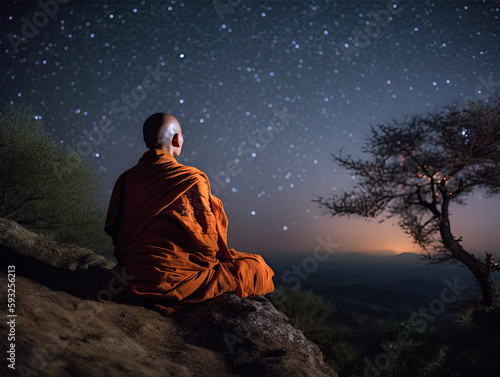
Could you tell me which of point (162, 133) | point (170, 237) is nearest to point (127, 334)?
point (170, 237)

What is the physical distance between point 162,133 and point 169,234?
1201 millimetres

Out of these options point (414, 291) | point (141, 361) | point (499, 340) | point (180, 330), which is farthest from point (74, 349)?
point (414, 291)

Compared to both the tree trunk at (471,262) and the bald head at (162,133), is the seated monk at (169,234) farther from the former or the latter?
the tree trunk at (471,262)

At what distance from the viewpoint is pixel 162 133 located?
3965mm

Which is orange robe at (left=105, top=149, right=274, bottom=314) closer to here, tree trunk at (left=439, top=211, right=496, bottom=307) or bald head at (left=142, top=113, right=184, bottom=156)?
bald head at (left=142, top=113, right=184, bottom=156)

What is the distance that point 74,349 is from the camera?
6.70 ft

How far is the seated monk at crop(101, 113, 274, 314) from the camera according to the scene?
A: 3385 mm

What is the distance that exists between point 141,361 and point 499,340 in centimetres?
1075

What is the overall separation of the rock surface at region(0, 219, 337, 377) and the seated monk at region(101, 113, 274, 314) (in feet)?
0.58

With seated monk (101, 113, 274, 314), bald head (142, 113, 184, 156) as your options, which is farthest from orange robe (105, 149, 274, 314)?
bald head (142, 113, 184, 156)

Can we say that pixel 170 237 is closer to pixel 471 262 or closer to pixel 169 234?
pixel 169 234

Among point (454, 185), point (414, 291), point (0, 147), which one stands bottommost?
point (414, 291)

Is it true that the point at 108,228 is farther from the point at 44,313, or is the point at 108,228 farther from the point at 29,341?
the point at 29,341

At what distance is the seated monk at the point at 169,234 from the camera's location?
3.38 meters
